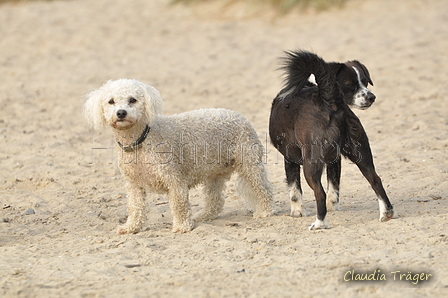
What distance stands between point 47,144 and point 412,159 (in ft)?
17.0

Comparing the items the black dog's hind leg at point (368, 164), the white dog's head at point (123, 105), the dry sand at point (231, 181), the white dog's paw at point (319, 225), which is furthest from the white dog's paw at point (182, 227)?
the black dog's hind leg at point (368, 164)

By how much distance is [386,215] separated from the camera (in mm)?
5395

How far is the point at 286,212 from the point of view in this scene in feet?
20.6

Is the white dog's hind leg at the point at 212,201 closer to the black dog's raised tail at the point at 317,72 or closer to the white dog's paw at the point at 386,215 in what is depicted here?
the black dog's raised tail at the point at 317,72

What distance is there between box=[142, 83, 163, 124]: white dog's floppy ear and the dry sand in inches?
45.3

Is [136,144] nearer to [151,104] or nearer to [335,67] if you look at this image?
[151,104]

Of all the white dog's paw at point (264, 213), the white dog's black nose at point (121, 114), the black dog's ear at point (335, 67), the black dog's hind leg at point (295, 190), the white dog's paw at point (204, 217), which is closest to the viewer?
the white dog's black nose at point (121, 114)

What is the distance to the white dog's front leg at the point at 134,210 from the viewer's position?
567 centimetres

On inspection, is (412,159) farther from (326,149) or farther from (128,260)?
(128,260)

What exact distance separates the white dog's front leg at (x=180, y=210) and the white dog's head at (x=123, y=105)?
74 cm

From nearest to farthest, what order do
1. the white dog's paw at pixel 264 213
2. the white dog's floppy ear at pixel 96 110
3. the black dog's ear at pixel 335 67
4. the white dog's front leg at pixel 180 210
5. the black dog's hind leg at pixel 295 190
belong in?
the black dog's ear at pixel 335 67 → the white dog's floppy ear at pixel 96 110 → the white dog's front leg at pixel 180 210 → the black dog's hind leg at pixel 295 190 → the white dog's paw at pixel 264 213

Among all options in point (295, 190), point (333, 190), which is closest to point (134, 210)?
point (295, 190)

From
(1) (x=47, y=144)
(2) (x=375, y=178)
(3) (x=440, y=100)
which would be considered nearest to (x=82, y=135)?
(1) (x=47, y=144)

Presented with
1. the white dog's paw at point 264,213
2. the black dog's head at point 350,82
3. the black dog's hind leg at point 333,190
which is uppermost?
the black dog's head at point 350,82
